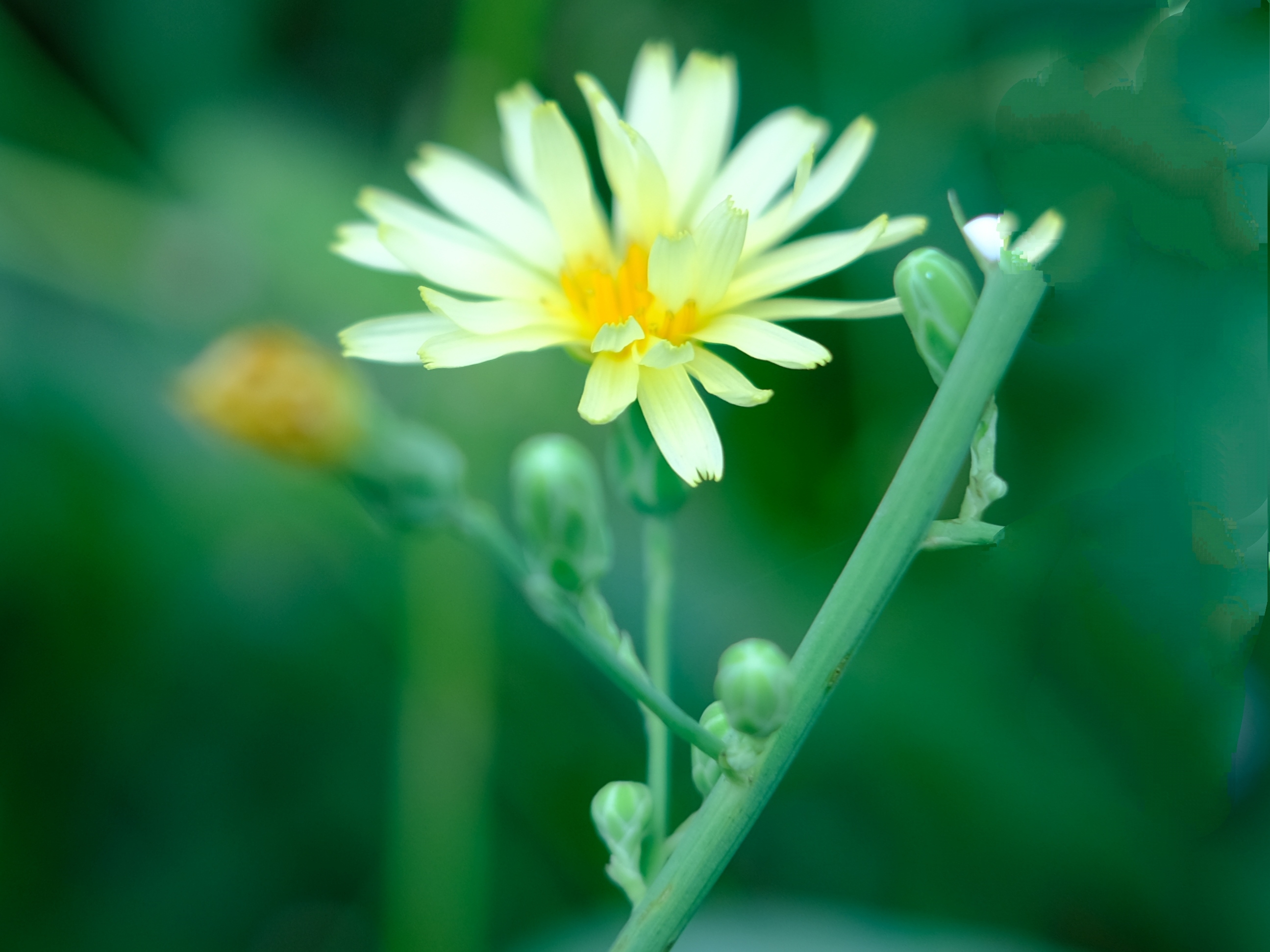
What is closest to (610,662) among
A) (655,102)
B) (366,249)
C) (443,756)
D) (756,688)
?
(756,688)

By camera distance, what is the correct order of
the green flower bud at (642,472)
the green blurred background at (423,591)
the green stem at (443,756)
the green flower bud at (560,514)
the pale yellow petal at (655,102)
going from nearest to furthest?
the green flower bud at (560,514) < the green flower bud at (642,472) < the pale yellow petal at (655,102) < the green blurred background at (423,591) < the green stem at (443,756)

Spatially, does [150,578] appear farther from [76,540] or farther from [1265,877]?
[1265,877]

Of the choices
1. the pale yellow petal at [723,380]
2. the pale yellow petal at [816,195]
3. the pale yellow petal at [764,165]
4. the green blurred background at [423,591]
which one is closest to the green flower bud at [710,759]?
the pale yellow petal at [723,380]

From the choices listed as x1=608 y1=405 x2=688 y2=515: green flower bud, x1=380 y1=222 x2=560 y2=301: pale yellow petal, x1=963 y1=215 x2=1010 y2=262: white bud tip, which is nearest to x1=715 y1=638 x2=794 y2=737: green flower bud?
x1=608 y1=405 x2=688 y2=515: green flower bud

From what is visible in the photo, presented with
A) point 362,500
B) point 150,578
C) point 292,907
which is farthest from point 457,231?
point 292,907

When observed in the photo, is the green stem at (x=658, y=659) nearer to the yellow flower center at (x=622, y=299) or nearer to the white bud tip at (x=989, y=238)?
the yellow flower center at (x=622, y=299)

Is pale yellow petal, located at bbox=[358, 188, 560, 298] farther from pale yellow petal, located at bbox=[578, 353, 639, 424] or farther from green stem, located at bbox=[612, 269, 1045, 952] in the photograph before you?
green stem, located at bbox=[612, 269, 1045, 952]
